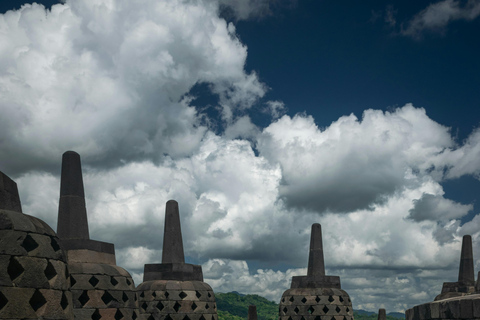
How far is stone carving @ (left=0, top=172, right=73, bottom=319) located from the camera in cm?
852

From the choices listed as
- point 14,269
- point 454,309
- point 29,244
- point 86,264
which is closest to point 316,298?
point 86,264

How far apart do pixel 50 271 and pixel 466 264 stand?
25137 mm

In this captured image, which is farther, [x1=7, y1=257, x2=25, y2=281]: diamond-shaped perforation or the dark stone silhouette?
the dark stone silhouette

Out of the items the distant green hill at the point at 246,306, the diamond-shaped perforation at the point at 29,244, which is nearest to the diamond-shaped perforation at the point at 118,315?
the diamond-shaped perforation at the point at 29,244

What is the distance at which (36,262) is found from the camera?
909 centimetres

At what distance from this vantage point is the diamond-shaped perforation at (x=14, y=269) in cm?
864

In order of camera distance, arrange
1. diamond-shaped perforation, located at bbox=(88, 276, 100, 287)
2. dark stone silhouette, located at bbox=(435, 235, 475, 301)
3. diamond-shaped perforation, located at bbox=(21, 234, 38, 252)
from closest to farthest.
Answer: diamond-shaped perforation, located at bbox=(21, 234, 38, 252)
diamond-shaped perforation, located at bbox=(88, 276, 100, 287)
dark stone silhouette, located at bbox=(435, 235, 475, 301)

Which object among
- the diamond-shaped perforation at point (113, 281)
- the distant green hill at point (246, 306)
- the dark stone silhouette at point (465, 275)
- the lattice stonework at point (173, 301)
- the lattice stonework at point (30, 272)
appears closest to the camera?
the lattice stonework at point (30, 272)

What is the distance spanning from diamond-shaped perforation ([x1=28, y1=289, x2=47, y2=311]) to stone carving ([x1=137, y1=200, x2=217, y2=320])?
1135 cm

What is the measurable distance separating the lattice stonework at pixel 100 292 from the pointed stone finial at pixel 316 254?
11365 millimetres

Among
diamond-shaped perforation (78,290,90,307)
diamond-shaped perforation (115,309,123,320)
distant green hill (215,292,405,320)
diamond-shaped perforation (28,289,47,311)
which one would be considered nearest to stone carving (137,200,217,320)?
diamond-shaped perforation (115,309,123,320)

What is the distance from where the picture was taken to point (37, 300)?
29.3 feet

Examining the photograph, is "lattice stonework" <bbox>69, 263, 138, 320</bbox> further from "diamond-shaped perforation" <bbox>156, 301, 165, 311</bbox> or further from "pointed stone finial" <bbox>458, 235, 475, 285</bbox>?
"pointed stone finial" <bbox>458, 235, 475, 285</bbox>

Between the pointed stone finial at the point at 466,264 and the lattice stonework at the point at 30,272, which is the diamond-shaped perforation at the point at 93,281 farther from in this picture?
the pointed stone finial at the point at 466,264
